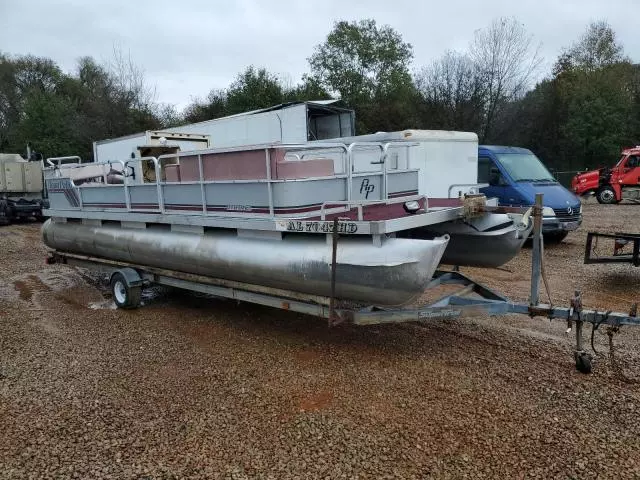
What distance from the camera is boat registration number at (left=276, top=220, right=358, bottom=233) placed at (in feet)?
14.7

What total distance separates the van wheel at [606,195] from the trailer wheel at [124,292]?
1925cm

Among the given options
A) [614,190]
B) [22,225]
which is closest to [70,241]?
[22,225]

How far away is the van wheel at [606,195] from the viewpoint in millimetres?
20234

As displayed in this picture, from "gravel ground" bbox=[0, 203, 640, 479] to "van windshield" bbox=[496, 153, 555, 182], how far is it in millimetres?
5178

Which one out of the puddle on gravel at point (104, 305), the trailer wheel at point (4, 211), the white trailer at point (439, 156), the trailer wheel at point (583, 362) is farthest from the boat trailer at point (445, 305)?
the trailer wheel at point (4, 211)

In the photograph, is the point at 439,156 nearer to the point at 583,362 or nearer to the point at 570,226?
the point at 570,226

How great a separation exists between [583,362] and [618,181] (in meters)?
18.1

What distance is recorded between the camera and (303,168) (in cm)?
529

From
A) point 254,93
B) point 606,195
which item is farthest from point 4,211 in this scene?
point 606,195

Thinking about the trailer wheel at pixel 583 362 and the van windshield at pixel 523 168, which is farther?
the van windshield at pixel 523 168

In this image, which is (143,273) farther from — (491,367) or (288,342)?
(491,367)

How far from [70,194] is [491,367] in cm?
672

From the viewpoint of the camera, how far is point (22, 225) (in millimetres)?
19672

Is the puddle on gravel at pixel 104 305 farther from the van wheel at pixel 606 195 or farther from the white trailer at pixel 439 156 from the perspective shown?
the van wheel at pixel 606 195
